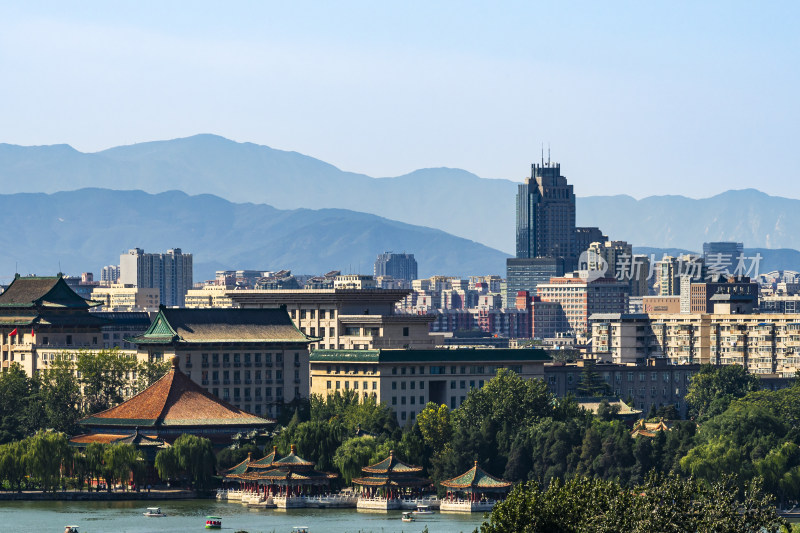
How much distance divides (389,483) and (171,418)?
21263 mm

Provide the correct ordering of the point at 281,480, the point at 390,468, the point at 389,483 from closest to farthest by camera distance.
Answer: the point at 389,483
the point at 281,480
the point at 390,468

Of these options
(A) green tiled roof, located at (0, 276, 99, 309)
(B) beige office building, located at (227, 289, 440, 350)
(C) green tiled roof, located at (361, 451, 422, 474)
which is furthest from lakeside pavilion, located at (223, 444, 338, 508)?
(A) green tiled roof, located at (0, 276, 99, 309)

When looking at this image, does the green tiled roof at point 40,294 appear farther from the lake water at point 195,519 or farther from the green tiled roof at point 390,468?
the green tiled roof at point 390,468

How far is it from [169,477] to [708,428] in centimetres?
4044

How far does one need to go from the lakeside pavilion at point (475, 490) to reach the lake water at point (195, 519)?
7.09 ft

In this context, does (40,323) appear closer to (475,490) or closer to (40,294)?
(40,294)

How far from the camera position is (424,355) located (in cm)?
18438

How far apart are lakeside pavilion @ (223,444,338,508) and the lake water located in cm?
208

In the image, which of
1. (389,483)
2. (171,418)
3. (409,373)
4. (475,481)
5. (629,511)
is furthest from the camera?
(409,373)

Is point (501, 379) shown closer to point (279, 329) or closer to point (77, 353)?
point (279, 329)

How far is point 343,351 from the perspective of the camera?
186 metres

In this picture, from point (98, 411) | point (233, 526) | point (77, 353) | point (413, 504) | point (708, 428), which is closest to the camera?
point (233, 526)

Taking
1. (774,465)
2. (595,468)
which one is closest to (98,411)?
(595,468)

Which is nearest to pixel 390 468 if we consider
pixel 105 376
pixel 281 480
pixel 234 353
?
pixel 281 480
